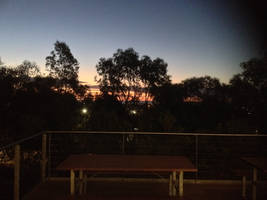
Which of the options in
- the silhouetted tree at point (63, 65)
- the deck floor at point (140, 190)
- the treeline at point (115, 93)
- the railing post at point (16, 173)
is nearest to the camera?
the railing post at point (16, 173)

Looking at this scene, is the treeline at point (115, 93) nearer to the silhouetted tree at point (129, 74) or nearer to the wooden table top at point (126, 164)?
the silhouetted tree at point (129, 74)

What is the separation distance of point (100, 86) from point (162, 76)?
5026mm

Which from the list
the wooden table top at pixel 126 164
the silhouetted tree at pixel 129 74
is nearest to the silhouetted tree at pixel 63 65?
the silhouetted tree at pixel 129 74

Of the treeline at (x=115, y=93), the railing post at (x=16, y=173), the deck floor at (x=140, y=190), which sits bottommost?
the deck floor at (x=140, y=190)

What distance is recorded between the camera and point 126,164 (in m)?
2.87

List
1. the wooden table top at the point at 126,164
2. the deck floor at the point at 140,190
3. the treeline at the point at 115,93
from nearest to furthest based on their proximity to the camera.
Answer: the wooden table top at the point at 126,164 < the deck floor at the point at 140,190 < the treeline at the point at 115,93

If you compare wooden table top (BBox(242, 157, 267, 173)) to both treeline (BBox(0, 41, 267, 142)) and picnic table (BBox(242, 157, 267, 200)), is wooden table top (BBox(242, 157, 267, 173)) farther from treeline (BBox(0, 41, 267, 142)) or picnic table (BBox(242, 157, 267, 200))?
treeline (BBox(0, 41, 267, 142))

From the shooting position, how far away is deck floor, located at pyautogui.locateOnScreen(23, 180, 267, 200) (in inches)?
139

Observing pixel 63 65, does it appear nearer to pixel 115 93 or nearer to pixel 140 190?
pixel 115 93

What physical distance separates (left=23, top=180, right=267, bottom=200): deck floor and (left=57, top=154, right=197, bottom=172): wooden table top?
66 cm

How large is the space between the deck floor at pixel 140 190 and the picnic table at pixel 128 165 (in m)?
0.51

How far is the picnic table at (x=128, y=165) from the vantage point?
8.78 feet

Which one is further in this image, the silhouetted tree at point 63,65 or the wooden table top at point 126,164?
the silhouetted tree at point 63,65

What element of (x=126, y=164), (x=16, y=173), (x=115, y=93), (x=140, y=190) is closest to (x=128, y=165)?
(x=126, y=164)
